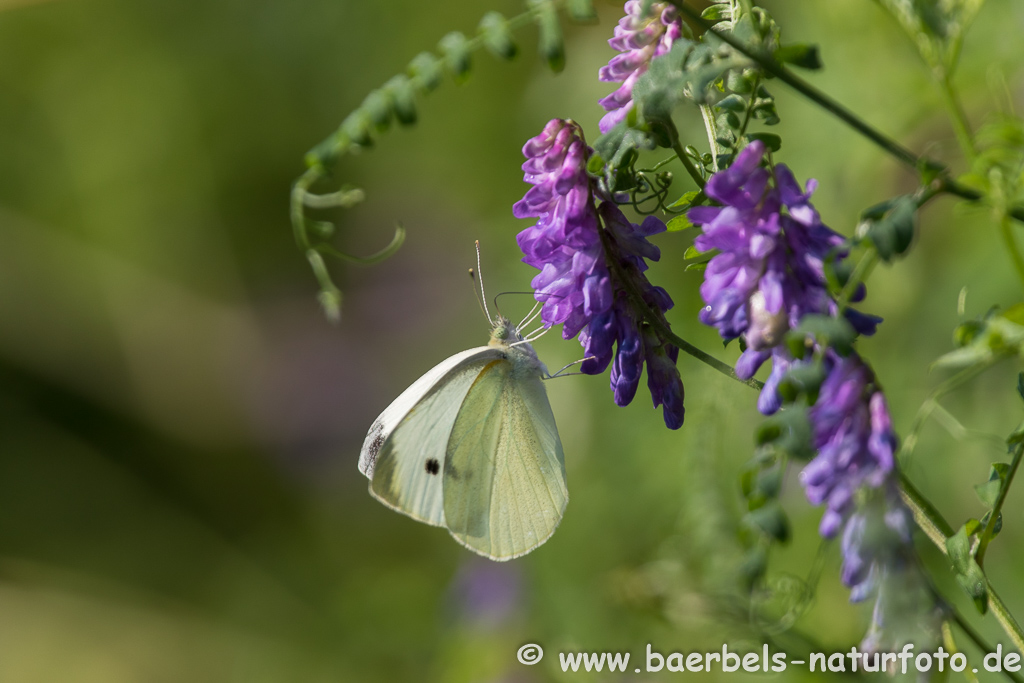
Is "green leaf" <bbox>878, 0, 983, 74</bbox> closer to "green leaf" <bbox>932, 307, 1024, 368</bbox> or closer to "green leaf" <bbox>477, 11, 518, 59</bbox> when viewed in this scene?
"green leaf" <bbox>932, 307, 1024, 368</bbox>

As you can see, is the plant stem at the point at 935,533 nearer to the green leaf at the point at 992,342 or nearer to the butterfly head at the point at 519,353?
the green leaf at the point at 992,342

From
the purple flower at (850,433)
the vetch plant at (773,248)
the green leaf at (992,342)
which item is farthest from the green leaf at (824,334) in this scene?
the green leaf at (992,342)

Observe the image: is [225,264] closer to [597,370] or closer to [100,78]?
[100,78]

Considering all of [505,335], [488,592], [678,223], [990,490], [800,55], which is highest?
[800,55]

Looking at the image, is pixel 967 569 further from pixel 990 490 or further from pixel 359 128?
pixel 359 128

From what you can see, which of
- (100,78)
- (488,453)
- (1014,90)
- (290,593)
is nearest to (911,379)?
(1014,90)

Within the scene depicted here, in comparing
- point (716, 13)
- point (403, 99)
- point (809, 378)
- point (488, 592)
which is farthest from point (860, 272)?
point (488, 592)

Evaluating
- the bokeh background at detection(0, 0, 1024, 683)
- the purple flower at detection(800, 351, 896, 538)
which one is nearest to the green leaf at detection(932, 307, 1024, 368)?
the purple flower at detection(800, 351, 896, 538)
